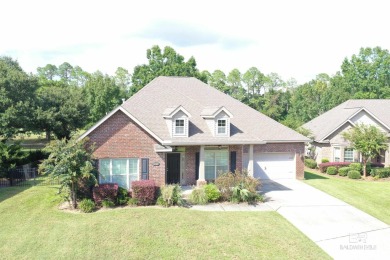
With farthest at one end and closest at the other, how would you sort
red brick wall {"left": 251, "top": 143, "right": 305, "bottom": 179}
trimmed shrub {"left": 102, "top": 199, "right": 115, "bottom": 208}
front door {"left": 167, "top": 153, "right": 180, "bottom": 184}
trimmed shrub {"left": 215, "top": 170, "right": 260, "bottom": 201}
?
red brick wall {"left": 251, "top": 143, "right": 305, "bottom": 179} < front door {"left": 167, "top": 153, "right": 180, "bottom": 184} < trimmed shrub {"left": 215, "top": 170, "right": 260, "bottom": 201} < trimmed shrub {"left": 102, "top": 199, "right": 115, "bottom": 208}

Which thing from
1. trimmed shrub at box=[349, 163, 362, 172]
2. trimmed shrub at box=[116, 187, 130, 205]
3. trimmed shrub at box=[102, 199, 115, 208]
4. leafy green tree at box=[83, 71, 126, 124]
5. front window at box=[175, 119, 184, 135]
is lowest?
trimmed shrub at box=[102, 199, 115, 208]

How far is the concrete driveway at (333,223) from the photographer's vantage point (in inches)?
492

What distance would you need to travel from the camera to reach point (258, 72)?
81812mm

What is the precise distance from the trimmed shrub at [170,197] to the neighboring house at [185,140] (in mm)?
1671

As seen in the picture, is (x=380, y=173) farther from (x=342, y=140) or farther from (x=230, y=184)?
(x=230, y=184)

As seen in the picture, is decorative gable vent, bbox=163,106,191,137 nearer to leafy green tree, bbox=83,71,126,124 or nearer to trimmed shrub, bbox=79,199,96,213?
trimmed shrub, bbox=79,199,96,213

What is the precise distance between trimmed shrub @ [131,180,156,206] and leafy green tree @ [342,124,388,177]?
809 inches

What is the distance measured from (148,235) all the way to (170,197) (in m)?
3.89

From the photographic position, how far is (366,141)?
27.6 meters

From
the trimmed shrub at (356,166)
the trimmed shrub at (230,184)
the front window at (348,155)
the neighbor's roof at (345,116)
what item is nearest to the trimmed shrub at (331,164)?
the trimmed shrub at (356,166)

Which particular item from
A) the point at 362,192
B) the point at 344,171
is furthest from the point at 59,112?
the point at 362,192

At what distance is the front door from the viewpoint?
21.5m

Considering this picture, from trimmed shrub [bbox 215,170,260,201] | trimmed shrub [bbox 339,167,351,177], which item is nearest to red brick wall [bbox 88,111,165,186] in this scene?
trimmed shrub [bbox 215,170,260,201]

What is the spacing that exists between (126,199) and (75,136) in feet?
15.3
